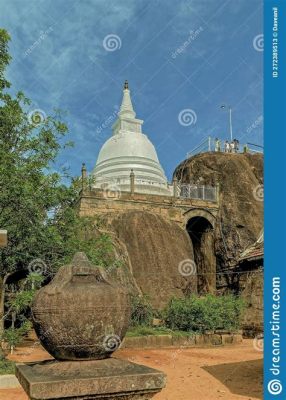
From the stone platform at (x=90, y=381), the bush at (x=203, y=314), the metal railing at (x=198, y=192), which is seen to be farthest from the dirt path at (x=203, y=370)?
the metal railing at (x=198, y=192)

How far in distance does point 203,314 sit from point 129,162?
51.8 ft

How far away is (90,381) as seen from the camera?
380 centimetres

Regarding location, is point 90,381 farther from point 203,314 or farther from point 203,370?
point 203,314

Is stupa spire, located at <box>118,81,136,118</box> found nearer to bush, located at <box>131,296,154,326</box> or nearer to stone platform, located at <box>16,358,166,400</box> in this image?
bush, located at <box>131,296,154,326</box>

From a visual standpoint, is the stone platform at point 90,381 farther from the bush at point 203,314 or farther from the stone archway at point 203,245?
the stone archway at point 203,245

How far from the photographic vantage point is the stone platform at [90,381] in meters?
3.69

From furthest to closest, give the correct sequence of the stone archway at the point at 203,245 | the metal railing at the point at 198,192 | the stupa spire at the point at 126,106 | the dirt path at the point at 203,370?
the stupa spire at the point at 126,106
the metal railing at the point at 198,192
the stone archway at the point at 203,245
the dirt path at the point at 203,370

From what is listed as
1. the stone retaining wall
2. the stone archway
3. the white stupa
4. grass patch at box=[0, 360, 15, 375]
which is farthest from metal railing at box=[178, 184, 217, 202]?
grass patch at box=[0, 360, 15, 375]

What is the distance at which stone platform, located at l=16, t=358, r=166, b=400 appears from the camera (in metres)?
3.69

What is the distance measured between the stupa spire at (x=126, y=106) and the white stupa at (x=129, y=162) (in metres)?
0.12

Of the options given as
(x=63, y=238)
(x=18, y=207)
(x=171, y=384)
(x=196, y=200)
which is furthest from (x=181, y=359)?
(x=196, y=200)

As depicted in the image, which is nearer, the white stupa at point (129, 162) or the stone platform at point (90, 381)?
the stone platform at point (90, 381)

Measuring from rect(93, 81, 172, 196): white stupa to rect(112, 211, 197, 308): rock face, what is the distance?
3801mm

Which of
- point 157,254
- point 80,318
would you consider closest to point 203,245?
point 157,254
